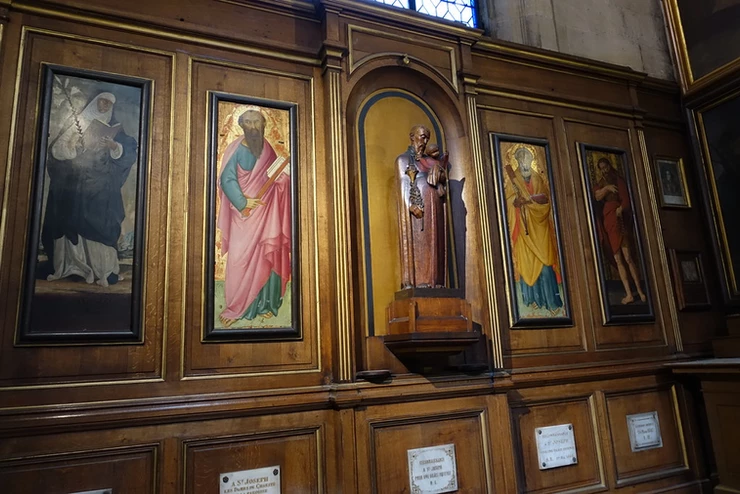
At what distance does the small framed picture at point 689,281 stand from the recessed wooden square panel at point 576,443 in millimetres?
1764

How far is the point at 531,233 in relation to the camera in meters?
5.05

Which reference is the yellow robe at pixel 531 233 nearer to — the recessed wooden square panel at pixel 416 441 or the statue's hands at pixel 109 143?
the recessed wooden square panel at pixel 416 441

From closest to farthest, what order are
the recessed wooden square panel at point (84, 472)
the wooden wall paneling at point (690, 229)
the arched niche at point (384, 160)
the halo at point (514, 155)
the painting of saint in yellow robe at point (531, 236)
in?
the recessed wooden square panel at point (84, 472) → the arched niche at point (384, 160) → the painting of saint in yellow robe at point (531, 236) → the halo at point (514, 155) → the wooden wall paneling at point (690, 229)

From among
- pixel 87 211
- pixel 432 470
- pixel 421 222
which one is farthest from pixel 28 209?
pixel 432 470

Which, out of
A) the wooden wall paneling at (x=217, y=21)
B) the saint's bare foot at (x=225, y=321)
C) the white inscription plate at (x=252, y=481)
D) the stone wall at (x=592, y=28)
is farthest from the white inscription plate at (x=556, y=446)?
the stone wall at (x=592, y=28)

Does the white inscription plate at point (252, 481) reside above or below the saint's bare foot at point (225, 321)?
below

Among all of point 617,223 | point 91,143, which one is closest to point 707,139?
point 617,223

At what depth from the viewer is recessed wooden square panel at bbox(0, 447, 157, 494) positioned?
10.1 feet

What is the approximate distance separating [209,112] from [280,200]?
83cm

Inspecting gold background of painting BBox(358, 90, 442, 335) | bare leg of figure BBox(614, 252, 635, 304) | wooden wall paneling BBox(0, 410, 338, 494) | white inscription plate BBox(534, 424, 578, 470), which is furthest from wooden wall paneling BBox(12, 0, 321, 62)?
white inscription plate BBox(534, 424, 578, 470)

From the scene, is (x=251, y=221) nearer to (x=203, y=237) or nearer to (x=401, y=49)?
(x=203, y=237)

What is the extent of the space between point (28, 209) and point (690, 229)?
20.5 ft

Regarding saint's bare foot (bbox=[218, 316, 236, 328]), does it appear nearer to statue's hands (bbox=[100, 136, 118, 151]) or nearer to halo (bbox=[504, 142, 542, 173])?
statue's hands (bbox=[100, 136, 118, 151])

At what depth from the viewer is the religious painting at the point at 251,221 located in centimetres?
382
